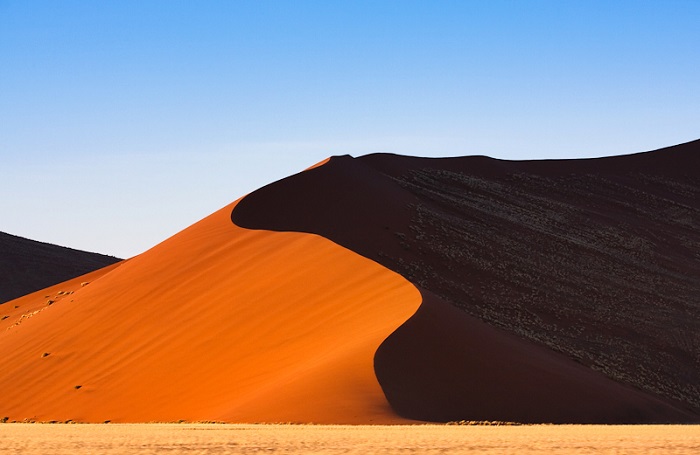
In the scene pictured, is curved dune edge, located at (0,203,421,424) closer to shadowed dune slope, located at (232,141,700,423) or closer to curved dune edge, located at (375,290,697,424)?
curved dune edge, located at (375,290,697,424)

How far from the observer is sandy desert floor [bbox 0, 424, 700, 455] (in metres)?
13.6

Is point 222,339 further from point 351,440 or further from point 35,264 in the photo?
point 35,264

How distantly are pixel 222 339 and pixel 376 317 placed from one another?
406 cm

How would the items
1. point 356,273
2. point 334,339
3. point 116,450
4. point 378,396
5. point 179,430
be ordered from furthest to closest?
point 356,273
point 334,339
point 378,396
point 179,430
point 116,450

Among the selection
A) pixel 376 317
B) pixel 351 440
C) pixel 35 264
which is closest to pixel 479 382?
pixel 376 317

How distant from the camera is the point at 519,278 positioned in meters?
30.8

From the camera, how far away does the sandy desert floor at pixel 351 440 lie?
44.5 ft

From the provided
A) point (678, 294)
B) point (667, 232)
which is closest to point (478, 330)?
point (678, 294)

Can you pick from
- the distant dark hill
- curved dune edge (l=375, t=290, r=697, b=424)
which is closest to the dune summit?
curved dune edge (l=375, t=290, r=697, b=424)

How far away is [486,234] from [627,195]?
651 inches

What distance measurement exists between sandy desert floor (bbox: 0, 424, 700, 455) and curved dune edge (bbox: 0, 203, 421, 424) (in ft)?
4.25

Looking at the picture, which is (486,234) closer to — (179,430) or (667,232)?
(667,232)

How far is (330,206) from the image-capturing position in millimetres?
31172

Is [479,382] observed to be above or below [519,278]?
below
